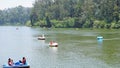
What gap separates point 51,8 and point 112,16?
4817 cm

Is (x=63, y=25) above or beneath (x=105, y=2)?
beneath

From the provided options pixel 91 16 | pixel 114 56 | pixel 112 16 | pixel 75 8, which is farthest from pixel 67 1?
pixel 114 56

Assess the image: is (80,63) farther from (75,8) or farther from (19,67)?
(75,8)

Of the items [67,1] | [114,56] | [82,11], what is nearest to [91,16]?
[82,11]

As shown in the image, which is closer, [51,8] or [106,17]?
[106,17]

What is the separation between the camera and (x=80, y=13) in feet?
564

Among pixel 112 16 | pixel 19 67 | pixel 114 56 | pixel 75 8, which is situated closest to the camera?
pixel 19 67

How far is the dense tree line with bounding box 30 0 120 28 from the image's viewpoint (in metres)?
148

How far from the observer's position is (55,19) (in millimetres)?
187750

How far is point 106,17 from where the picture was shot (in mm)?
152250

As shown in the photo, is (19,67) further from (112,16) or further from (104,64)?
(112,16)

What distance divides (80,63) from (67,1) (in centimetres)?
13835

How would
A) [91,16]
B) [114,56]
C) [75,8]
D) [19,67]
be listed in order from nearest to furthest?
[19,67]
[114,56]
[91,16]
[75,8]

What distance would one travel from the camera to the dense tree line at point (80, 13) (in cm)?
14825
